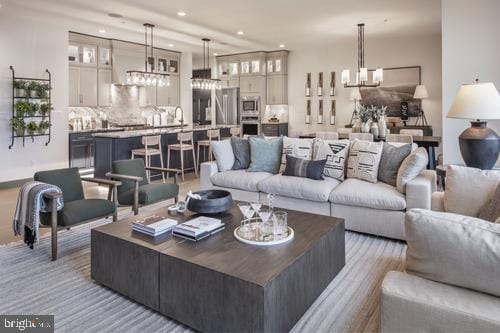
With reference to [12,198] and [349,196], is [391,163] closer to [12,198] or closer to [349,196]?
[349,196]

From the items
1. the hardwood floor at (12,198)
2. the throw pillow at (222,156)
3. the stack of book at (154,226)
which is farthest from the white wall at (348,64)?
the stack of book at (154,226)

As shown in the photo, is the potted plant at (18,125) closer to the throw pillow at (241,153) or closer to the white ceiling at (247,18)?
the white ceiling at (247,18)

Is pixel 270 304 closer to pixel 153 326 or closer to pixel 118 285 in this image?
pixel 153 326

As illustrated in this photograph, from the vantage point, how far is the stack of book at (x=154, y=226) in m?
2.68

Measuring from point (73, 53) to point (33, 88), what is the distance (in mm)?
1675

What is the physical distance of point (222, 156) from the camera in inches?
198

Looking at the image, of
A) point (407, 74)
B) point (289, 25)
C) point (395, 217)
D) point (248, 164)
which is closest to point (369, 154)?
point (395, 217)

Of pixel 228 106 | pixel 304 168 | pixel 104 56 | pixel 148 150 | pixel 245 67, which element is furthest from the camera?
pixel 228 106

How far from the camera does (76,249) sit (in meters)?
3.52

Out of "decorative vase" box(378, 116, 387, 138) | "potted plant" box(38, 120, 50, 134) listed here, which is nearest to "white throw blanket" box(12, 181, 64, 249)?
"potted plant" box(38, 120, 50, 134)

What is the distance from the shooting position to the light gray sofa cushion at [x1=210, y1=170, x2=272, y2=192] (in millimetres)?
4559

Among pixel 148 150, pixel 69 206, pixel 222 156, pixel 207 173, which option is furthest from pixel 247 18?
pixel 69 206

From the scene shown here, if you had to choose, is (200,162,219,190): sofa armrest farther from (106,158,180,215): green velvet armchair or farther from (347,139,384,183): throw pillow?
(347,139,384,183): throw pillow

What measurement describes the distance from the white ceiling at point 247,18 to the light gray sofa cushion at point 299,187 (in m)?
3.07
